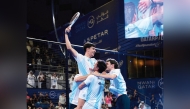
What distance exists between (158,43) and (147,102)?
2.03 ft

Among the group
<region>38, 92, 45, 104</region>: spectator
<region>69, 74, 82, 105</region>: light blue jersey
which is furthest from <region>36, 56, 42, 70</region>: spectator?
<region>69, 74, 82, 105</region>: light blue jersey

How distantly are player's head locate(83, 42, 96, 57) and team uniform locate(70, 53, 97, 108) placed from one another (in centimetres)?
6

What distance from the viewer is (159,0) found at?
341cm

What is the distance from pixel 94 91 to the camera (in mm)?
3348

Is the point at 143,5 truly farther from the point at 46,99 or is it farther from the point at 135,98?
the point at 46,99

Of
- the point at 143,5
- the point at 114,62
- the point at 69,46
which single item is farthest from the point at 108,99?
the point at 143,5

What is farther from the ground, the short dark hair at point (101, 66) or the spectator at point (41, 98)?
the short dark hair at point (101, 66)

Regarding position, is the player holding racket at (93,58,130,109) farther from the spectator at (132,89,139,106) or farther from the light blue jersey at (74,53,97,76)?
the light blue jersey at (74,53,97,76)

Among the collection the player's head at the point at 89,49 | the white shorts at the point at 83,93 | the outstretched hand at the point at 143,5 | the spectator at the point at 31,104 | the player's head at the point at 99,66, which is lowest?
the spectator at the point at 31,104

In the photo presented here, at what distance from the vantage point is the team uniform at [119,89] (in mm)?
3381

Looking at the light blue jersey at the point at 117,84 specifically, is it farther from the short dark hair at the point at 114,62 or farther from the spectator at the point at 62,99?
the spectator at the point at 62,99

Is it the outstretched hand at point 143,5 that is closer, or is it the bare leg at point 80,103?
the bare leg at point 80,103

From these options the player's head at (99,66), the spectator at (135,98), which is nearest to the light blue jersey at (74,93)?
the player's head at (99,66)

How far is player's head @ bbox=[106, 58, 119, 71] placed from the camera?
3.41m
